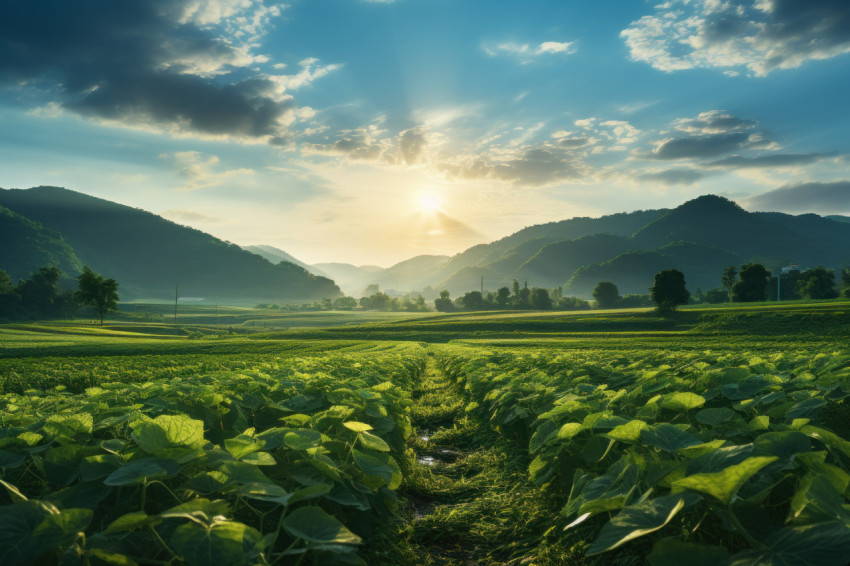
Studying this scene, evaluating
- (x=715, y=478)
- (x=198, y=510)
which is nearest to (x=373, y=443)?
(x=198, y=510)

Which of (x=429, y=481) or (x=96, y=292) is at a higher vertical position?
(x=96, y=292)

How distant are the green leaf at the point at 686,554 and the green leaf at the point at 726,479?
0.67ft

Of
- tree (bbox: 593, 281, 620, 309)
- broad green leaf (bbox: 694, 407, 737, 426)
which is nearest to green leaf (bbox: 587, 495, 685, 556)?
broad green leaf (bbox: 694, 407, 737, 426)

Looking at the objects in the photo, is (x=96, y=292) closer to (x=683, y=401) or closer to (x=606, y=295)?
(x=683, y=401)

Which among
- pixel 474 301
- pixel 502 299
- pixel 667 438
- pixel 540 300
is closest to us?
pixel 667 438

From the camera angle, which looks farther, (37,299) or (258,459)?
(37,299)

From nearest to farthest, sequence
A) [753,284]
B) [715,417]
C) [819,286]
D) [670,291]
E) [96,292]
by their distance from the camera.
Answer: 1. [715,417]
2. [670,291]
3. [96,292]
4. [753,284]
5. [819,286]

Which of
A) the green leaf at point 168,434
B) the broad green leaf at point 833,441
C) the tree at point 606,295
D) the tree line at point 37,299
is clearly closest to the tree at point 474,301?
the tree at point 606,295

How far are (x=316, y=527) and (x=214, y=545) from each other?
18.6 inches

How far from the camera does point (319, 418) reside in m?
3.47

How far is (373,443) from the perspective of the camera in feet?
9.97

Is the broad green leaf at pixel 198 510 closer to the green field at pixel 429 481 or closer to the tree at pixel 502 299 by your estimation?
the green field at pixel 429 481

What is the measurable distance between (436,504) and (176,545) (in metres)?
4.33

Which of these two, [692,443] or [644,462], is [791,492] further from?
[644,462]
